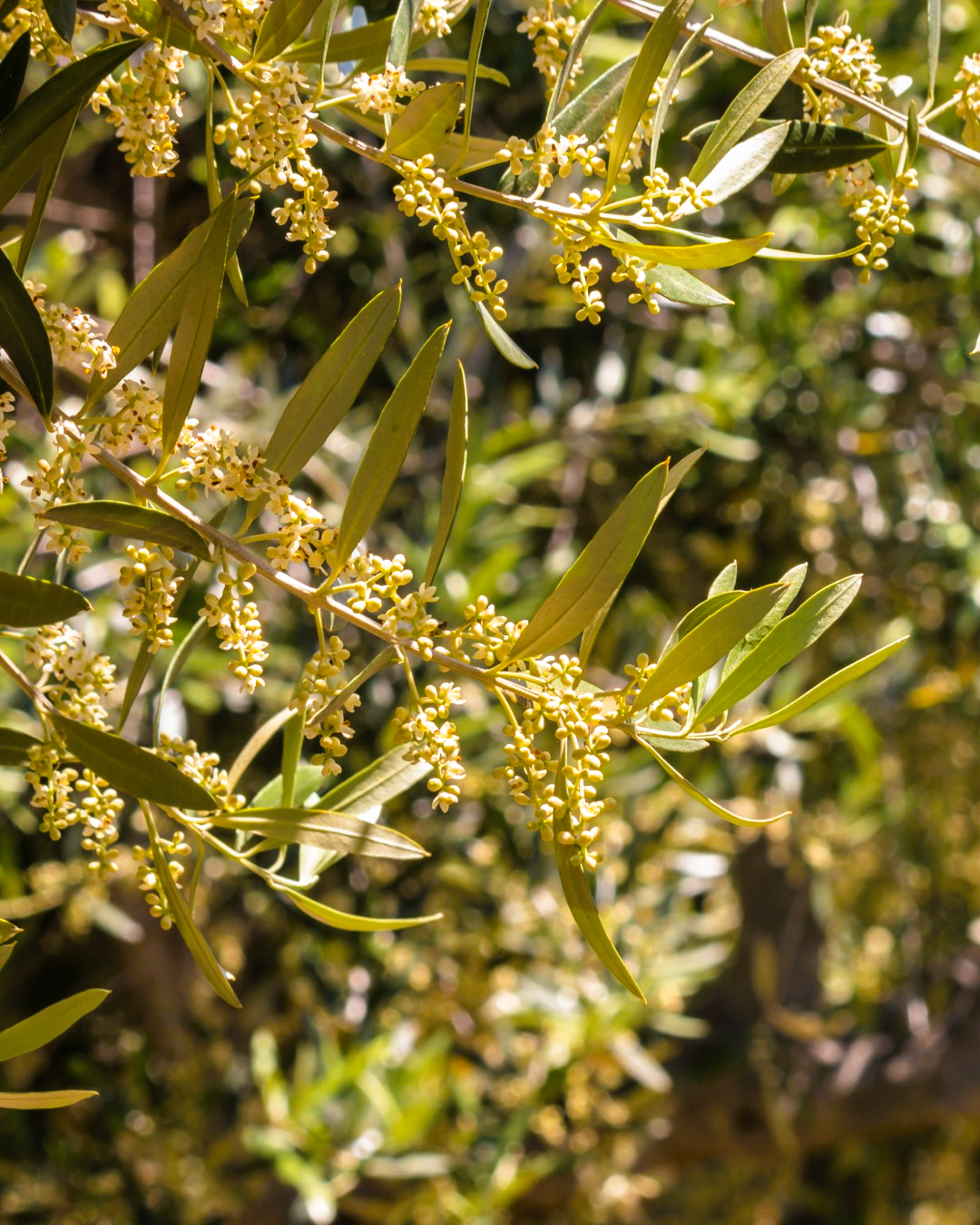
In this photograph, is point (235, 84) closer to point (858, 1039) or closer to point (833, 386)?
point (833, 386)

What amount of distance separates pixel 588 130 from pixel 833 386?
1647 mm

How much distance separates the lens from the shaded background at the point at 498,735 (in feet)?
6.05

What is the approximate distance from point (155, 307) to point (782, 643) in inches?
12.3

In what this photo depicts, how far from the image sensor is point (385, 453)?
53 cm

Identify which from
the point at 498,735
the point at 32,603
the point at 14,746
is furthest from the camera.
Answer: the point at 498,735

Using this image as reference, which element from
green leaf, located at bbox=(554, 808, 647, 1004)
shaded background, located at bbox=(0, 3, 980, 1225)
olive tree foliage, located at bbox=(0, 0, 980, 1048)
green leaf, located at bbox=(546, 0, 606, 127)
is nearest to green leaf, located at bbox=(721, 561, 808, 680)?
olive tree foliage, located at bbox=(0, 0, 980, 1048)

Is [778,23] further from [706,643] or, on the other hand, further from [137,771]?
[137,771]

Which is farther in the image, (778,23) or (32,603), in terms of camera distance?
(778,23)

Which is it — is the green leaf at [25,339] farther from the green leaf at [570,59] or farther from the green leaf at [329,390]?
the green leaf at [570,59]

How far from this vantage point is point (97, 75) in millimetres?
492

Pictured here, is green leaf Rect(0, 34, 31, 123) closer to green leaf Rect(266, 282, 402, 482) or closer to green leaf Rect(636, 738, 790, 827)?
green leaf Rect(266, 282, 402, 482)

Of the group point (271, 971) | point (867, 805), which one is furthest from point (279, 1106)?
point (867, 805)

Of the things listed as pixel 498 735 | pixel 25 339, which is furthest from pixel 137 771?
pixel 498 735

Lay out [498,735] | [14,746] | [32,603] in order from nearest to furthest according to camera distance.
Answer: [32,603], [14,746], [498,735]
